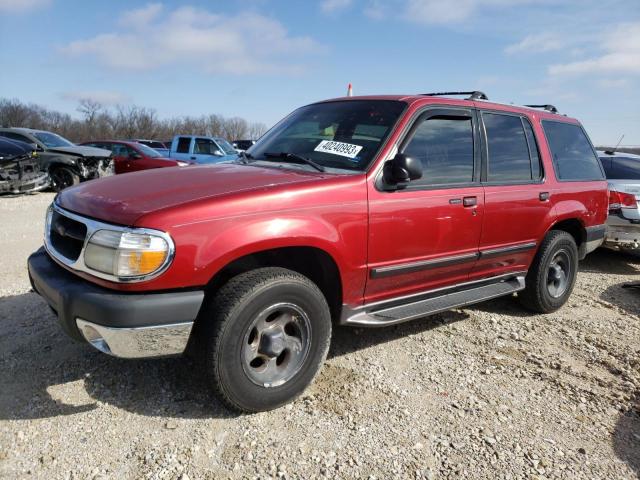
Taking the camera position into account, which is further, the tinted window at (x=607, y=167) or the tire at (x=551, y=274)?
the tinted window at (x=607, y=167)

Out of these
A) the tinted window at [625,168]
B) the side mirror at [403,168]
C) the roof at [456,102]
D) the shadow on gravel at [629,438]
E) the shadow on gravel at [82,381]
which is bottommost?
the shadow on gravel at [629,438]

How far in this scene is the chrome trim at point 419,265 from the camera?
317 centimetres

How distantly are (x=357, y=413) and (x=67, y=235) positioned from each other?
195 cm

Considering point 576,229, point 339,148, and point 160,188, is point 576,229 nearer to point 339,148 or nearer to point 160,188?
point 339,148

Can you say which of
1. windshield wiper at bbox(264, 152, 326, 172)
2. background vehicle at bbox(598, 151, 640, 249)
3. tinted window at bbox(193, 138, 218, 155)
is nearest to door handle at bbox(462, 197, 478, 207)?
windshield wiper at bbox(264, 152, 326, 172)

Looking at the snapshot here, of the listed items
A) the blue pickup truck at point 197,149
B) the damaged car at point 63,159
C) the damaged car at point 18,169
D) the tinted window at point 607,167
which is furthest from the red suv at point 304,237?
the blue pickup truck at point 197,149

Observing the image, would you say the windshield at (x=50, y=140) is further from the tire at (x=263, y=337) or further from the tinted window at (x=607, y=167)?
the tinted window at (x=607, y=167)

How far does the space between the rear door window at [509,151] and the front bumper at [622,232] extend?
2.95 meters

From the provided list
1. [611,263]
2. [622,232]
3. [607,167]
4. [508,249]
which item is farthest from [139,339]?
[607,167]

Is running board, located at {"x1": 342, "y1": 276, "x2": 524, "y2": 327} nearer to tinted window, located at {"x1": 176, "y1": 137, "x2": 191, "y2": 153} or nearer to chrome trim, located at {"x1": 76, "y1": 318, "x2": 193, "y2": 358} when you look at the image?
chrome trim, located at {"x1": 76, "y1": 318, "x2": 193, "y2": 358}

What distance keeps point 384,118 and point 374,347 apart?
1.73m

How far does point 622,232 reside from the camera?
253 inches

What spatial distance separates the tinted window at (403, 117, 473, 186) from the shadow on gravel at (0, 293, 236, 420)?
6.56ft

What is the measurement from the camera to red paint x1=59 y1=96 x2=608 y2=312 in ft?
8.03
